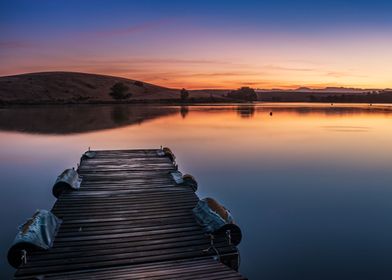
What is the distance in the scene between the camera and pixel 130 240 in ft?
26.5

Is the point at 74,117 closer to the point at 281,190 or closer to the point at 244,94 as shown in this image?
the point at 281,190

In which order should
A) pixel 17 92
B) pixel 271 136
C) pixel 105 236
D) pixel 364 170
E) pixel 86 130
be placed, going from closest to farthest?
pixel 105 236 < pixel 364 170 < pixel 271 136 < pixel 86 130 < pixel 17 92

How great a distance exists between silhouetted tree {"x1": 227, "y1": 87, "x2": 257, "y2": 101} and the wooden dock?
166m

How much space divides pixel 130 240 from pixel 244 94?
567ft

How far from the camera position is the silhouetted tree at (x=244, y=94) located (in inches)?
6919

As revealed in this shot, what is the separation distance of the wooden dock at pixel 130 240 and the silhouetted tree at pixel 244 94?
16608 centimetres

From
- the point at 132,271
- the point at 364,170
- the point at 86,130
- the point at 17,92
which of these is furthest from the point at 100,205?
the point at 17,92

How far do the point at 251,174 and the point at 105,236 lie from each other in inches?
530

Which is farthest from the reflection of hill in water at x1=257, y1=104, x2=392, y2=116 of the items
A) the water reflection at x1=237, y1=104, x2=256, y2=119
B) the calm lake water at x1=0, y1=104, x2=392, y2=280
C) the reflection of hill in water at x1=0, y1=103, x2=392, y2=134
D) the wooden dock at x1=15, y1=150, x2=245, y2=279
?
the wooden dock at x1=15, y1=150, x2=245, y2=279

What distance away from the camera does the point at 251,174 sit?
67.1 ft

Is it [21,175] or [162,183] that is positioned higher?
[162,183]

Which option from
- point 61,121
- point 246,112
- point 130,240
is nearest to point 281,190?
point 130,240

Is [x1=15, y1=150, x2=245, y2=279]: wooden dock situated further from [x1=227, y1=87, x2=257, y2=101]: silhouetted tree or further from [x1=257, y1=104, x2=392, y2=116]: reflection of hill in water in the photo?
[x1=227, y1=87, x2=257, y2=101]: silhouetted tree

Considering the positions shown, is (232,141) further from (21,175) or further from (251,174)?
(21,175)
